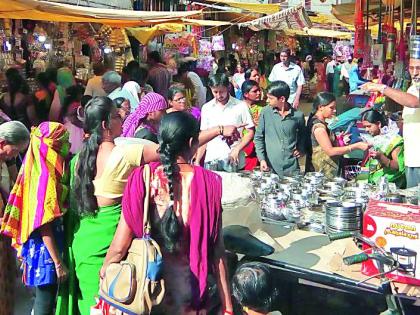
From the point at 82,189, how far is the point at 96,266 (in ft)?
1.32

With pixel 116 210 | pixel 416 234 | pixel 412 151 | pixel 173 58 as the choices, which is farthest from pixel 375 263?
pixel 173 58

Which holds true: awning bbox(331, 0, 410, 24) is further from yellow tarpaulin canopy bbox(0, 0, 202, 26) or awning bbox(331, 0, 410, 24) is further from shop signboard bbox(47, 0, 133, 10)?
shop signboard bbox(47, 0, 133, 10)

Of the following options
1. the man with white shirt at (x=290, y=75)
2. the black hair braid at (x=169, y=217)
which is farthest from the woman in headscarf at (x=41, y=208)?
the man with white shirt at (x=290, y=75)

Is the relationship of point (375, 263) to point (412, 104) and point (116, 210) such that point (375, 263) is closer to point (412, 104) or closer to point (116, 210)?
point (116, 210)

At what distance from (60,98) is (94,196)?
402 cm

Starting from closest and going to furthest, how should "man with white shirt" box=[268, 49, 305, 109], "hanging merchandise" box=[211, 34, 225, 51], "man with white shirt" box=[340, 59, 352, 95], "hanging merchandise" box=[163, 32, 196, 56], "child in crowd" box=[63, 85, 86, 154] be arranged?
Result: 1. "child in crowd" box=[63, 85, 86, 154]
2. "man with white shirt" box=[268, 49, 305, 109]
3. "man with white shirt" box=[340, 59, 352, 95]
4. "hanging merchandise" box=[163, 32, 196, 56]
5. "hanging merchandise" box=[211, 34, 225, 51]

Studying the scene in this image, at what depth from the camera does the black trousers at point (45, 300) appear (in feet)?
10.2

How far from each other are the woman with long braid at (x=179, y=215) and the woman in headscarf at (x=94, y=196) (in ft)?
1.53

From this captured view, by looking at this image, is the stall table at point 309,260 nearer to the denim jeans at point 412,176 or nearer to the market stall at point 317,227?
the market stall at point 317,227

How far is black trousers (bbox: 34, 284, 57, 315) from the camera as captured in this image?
3117 mm

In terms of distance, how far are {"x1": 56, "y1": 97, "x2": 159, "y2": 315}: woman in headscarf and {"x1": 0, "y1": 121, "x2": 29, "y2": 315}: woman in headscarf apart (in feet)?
1.36

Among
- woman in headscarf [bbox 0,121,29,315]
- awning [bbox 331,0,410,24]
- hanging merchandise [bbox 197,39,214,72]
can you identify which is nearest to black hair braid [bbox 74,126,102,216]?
woman in headscarf [bbox 0,121,29,315]

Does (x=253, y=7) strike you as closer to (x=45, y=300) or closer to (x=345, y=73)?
(x=345, y=73)

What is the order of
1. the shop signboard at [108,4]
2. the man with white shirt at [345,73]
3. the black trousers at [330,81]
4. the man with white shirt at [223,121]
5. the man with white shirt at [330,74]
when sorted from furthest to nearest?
1. the man with white shirt at [330,74]
2. the black trousers at [330,81]
3. the man with white shirt at [345,73]
4. the shop signboard at [108,4]
5. the man with white shirt at [223,121]
